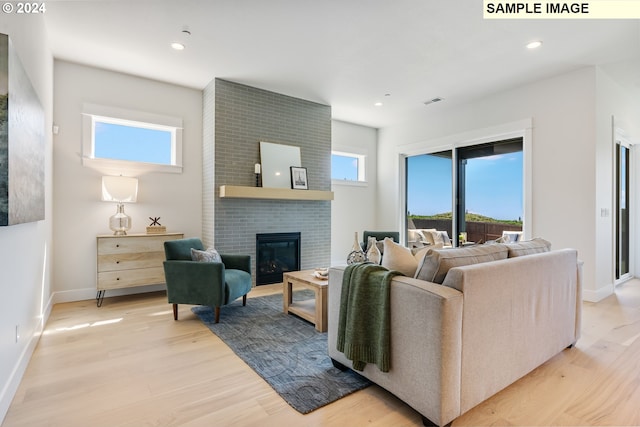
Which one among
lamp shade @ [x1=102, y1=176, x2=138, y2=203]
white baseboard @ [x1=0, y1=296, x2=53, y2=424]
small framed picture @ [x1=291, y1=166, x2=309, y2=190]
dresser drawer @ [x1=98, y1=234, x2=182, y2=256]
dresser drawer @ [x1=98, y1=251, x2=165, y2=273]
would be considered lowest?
white baseboard @ [x1=0, y1=296, x2=53, y2=424]

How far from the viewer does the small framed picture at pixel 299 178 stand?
16.2 ft

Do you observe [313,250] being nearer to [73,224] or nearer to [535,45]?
[73,224]

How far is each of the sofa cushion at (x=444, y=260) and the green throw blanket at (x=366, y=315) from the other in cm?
17

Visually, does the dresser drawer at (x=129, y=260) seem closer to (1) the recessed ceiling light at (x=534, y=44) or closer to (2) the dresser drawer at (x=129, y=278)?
(2) the dresser drawer at (x=129, y=278)

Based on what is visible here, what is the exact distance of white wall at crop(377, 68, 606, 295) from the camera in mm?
3826

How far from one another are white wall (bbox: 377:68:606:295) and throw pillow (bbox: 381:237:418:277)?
10.2 ft

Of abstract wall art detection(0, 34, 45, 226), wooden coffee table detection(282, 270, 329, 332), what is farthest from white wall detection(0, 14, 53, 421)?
wooden coffee table detection(282, 270, 329, 332)

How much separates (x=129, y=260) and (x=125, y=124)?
5.86ft

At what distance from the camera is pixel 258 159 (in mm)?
4723

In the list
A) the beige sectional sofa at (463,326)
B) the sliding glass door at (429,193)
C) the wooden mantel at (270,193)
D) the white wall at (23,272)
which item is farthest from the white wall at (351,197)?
the white wall at (23,272)

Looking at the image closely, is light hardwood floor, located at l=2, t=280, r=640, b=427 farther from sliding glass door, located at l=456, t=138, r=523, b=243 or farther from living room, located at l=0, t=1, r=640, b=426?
sliding glass door, located at l=456, t=138, r=523, b=243

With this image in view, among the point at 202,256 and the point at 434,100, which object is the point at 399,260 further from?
the point at 434,100

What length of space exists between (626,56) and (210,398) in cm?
521

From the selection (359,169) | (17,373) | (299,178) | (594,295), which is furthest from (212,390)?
(359,169)
